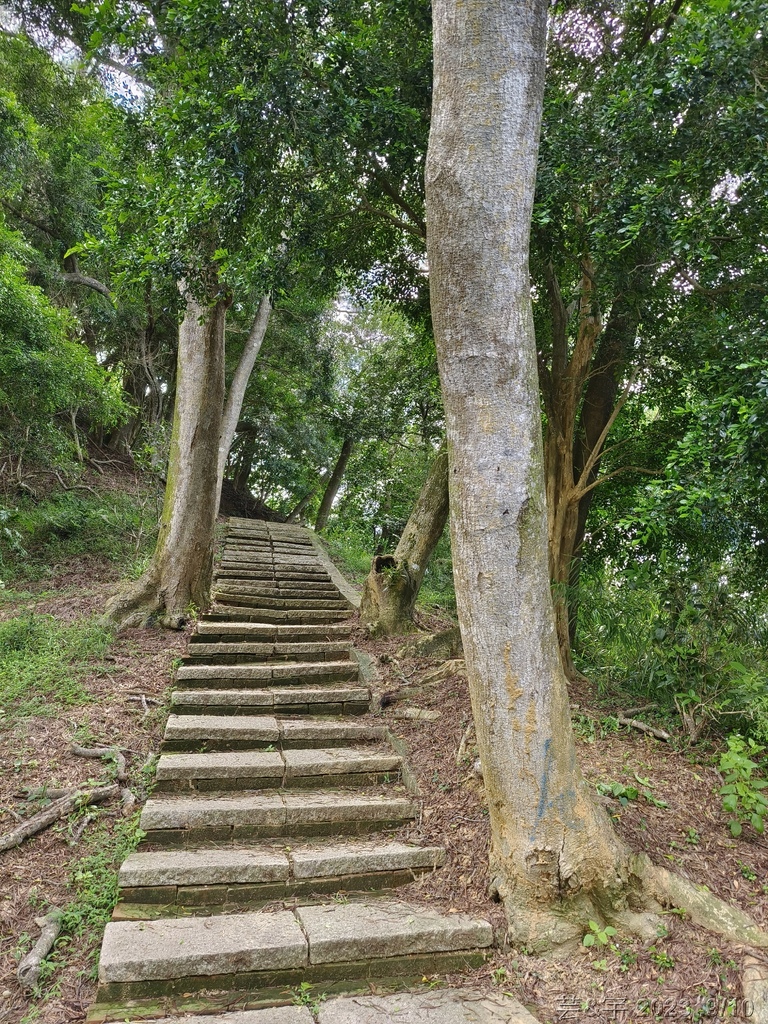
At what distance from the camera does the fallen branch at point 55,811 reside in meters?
3.23

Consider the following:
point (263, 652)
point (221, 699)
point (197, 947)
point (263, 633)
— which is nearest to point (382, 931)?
point (197, 947)

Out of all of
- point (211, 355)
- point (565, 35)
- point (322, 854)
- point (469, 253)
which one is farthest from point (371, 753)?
point (565, 35)

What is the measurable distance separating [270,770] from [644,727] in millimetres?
2548

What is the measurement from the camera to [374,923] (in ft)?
9.52

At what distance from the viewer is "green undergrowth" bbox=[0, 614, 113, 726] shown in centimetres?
462

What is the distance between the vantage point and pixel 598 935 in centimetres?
277

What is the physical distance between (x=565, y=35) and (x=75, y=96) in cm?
853

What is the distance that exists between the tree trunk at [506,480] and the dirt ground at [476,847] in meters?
0.23

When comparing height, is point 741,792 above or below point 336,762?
above

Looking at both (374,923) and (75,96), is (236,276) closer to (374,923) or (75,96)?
(374,923)

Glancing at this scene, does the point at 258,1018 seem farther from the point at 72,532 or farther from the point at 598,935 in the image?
the point at 72,532

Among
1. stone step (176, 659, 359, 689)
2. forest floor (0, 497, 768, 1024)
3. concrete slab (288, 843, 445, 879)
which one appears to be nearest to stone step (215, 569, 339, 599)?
stone step (176, 659, 359, 689)

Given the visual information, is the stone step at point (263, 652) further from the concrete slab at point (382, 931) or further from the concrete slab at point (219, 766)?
the concrete slab at point (382, 931)

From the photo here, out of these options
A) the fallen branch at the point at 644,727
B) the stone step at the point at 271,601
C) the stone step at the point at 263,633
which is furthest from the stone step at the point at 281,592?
the fallen branch at the point at 644,727
